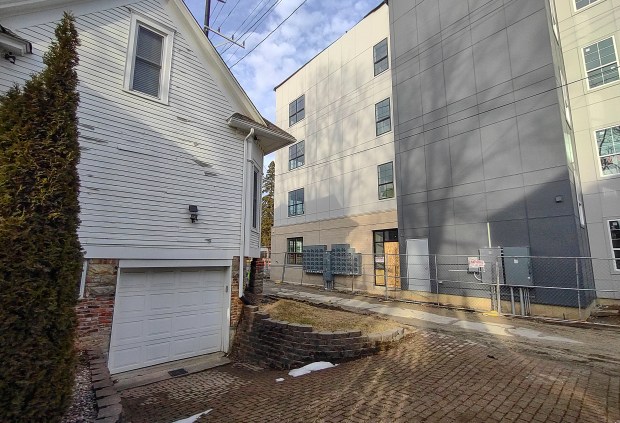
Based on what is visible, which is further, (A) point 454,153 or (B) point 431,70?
(B) point 431,70

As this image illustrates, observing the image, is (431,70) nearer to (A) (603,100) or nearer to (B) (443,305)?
(A) (603,100)

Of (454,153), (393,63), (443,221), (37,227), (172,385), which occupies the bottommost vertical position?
(172,385)

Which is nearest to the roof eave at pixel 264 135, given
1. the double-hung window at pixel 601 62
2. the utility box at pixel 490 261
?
the utility box at pixel 490 261

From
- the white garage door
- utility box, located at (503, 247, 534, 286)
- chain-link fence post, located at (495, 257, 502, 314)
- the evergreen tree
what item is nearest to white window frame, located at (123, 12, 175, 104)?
the white garage door

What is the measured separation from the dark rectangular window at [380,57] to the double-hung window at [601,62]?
26.6ft

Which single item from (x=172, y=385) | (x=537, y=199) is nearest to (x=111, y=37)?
(x=172, y=385)

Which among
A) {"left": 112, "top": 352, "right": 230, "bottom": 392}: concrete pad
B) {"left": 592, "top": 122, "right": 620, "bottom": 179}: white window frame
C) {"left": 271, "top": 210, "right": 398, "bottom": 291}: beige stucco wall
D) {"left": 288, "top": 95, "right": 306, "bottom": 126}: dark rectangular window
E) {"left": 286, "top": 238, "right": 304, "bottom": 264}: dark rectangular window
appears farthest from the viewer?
{"left": 288, "top": 95, "right": 306, "bottom": 126}: dark rectangular window

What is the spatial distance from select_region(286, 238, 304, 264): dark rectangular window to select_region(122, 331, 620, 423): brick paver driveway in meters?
14.1

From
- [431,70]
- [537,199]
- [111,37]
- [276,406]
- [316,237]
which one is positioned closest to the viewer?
[276,406]

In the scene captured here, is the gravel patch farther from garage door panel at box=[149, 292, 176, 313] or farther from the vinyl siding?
the vinyl siding

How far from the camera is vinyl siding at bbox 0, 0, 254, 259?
6.44m

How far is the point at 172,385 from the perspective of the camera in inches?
247

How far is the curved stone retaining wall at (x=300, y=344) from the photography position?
6.50 meters

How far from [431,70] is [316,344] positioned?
12332mm
